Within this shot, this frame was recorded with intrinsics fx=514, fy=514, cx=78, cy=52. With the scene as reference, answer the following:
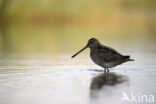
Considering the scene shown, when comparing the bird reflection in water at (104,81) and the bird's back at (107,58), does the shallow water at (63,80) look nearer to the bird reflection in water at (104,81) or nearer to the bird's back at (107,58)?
the bird reflection in water at (104,81)

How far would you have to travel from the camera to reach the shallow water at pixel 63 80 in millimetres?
7746

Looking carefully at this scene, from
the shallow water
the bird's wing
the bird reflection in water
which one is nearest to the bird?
the bird's wing

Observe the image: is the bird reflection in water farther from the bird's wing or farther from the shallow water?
the bird's wing

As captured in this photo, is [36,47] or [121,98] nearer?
[121,98]

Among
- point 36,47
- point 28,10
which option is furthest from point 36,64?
point 28,10

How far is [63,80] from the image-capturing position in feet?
30.5

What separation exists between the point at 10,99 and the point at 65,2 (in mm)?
25790

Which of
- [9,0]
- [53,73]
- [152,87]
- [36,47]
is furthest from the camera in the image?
[9,0]

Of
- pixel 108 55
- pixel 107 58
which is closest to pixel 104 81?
pixel 107 58

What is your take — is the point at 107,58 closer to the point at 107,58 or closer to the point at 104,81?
the point at 107,58

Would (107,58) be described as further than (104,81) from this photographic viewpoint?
Yes

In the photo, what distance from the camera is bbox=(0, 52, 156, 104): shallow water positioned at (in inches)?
305

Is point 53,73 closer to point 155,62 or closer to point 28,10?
point 155,62

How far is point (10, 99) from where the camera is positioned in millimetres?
7664
